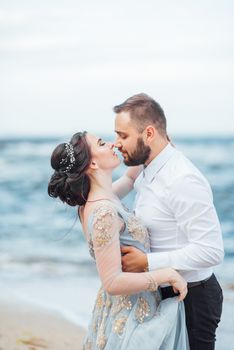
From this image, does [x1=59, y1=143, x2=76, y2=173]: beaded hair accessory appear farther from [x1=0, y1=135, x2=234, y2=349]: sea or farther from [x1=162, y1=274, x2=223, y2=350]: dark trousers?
[x1=162, y1=274, x2=223, y2=350]: dark trousers

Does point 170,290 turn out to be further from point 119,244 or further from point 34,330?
point 34,330

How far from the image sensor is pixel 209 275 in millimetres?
2441

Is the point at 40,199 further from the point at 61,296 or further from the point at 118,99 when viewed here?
the point at 61,296

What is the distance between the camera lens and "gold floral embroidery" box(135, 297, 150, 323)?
231cm

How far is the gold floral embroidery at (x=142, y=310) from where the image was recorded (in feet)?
7.58

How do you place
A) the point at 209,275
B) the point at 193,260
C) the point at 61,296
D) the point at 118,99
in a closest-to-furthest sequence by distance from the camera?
the point at 193,260, the point at 209,275, the point at 61,296, the point at 118,99

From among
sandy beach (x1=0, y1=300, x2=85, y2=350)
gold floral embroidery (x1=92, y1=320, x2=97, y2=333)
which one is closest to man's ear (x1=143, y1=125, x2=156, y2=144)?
gold floral embroidery (x1=92, y1=320, x2=97, y2=333)

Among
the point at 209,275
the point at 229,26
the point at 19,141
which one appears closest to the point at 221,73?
the point at 229,26

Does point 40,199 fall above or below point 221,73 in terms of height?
below

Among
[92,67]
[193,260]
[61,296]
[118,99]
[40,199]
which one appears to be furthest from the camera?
[92,67]

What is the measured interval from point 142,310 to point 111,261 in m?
0.23

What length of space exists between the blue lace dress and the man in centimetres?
5

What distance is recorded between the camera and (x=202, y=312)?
2.39m

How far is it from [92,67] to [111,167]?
10.9 m
